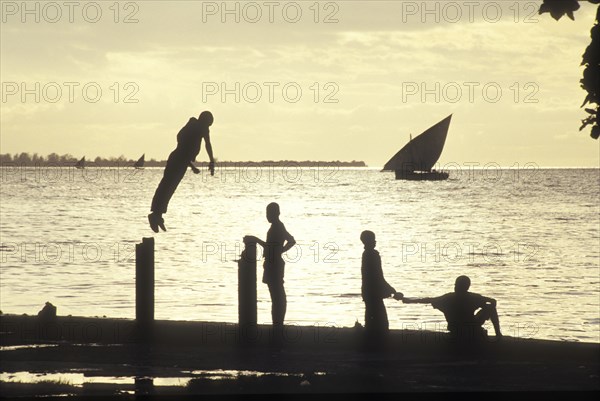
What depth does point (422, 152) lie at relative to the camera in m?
145

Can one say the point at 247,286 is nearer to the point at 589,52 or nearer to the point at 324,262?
the point at 589,52

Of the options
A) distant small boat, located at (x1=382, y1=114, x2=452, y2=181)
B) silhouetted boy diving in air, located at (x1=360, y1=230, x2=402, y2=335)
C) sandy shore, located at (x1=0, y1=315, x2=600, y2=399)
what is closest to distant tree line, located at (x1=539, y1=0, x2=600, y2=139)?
sandy shore, located at (x1=0, y1=315, x2=600, y2=399)

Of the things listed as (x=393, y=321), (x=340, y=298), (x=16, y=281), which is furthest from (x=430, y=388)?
(x=16, y=281)

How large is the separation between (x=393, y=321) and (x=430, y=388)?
730 inches

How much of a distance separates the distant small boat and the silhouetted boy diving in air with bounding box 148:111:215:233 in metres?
121

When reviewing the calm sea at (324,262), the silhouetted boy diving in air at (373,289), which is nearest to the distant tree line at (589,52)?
the silhouetted boy diving in air at (373,289)

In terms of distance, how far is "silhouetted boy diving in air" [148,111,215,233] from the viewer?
16.2 m

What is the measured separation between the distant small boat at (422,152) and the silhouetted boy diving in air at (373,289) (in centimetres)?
12180

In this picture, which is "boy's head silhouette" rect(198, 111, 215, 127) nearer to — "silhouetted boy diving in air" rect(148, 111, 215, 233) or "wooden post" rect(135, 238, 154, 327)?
"silhouetted boy diving in air" rect(148, 111, 215, 233)

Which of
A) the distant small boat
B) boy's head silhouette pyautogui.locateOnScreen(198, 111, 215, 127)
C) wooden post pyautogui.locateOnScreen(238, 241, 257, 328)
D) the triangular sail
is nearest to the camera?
wooden post pyautogui.locateOnScreen(238, 241, 257, 328)

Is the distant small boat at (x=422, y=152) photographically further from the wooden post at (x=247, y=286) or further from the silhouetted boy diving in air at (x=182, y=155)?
the wooden post at (x=247, y=286)

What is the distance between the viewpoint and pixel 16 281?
45.3 metres

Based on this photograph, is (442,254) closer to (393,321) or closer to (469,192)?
(393,321)

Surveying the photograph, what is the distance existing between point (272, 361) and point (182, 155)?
12.5ft
